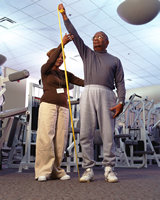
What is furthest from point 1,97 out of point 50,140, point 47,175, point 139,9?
point 139,9

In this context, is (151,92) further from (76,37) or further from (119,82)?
(76,37)

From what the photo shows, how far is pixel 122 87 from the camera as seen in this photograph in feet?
6.42

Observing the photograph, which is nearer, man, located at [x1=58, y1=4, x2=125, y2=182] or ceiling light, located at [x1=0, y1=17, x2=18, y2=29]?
man, located at [x1=58, y1=4, x2=125, y2=182]

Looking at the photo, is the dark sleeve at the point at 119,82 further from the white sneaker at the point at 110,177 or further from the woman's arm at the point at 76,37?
the white sneaker at the point at 110,177

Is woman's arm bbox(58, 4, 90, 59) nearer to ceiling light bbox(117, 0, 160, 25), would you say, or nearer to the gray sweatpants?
the gray sweatpants

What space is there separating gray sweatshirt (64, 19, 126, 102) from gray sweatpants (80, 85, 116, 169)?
60 mm

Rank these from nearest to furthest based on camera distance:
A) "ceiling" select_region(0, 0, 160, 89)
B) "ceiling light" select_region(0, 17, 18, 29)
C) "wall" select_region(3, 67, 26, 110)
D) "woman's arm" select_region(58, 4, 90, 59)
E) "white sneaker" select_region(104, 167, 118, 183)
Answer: "white sneaker" select_region(104, 167, 118, 183)
"woman's arm" select_region(58, 4, 90, 59)
"ceiling" select_region(0, 0, 160, 89)
"ceiling light" select_region(0, 17, 18, 29)
"wall" select_region(3, 67, 26, 110)

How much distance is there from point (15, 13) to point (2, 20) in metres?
0.45

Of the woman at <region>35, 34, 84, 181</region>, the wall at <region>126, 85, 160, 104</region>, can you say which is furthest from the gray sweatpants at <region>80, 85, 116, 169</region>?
the wall at <region>126, 85, 160, 104</region>

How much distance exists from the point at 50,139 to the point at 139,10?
2821 millimetres

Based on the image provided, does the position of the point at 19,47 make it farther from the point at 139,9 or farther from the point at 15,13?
the point at 139,9

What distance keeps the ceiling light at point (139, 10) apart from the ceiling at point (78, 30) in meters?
0.80

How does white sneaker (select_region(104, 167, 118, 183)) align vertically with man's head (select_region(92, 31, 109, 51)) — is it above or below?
below

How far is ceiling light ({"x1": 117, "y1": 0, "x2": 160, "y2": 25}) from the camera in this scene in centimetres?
388
